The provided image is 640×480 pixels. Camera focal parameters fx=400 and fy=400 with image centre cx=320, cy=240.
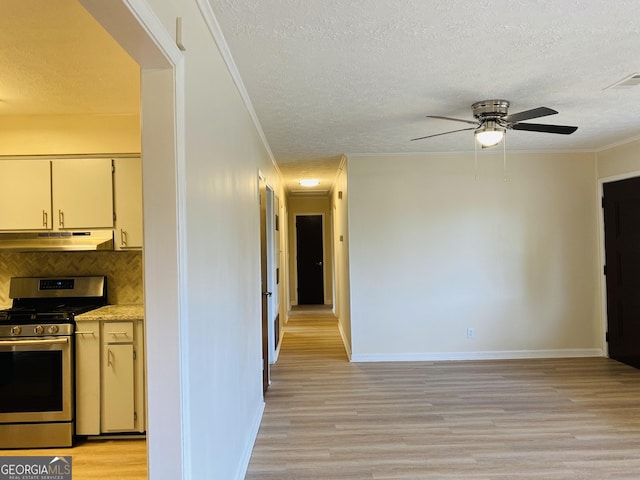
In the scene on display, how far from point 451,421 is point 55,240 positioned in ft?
11.4

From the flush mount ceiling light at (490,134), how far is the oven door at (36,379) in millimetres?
3392

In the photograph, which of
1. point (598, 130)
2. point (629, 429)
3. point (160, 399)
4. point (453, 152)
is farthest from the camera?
point (453, 152)

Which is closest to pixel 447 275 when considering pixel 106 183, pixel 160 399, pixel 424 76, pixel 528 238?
pixel 528 238

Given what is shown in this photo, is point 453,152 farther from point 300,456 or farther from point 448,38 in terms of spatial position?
point 300,456

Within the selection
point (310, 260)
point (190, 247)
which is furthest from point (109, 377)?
point (310, 260)

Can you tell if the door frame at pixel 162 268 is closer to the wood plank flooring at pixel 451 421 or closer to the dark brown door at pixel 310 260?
the wood plank flooring at pixel 451 421

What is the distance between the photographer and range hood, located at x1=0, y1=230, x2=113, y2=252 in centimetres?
313

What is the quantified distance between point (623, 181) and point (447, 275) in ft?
7.28

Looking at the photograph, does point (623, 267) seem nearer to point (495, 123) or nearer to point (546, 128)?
point (546, 128)

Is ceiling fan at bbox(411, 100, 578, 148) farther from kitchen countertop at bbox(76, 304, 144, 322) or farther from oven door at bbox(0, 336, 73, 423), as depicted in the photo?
oven door at bbox(0, 336, 73, 423)

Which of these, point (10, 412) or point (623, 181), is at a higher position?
point (623, 181)

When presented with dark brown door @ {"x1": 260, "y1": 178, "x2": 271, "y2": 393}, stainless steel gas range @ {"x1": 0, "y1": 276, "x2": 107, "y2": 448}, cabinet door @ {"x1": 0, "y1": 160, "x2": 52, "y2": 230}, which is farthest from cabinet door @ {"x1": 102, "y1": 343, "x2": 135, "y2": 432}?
dark brown door @ {"x1": 260, "y1": 178, "x2": 271, "y2": 393}

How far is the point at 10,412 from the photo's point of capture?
2.83m

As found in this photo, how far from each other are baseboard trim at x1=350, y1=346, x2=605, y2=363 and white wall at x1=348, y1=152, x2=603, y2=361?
1 cm
